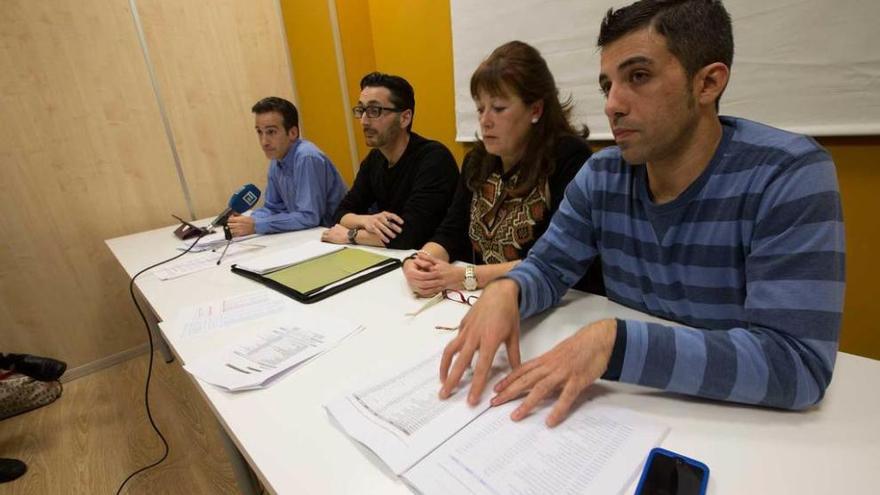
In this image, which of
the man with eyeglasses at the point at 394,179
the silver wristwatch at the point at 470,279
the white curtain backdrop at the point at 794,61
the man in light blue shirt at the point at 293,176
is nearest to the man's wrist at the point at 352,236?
the man with eyeglasses at the point at 394,179

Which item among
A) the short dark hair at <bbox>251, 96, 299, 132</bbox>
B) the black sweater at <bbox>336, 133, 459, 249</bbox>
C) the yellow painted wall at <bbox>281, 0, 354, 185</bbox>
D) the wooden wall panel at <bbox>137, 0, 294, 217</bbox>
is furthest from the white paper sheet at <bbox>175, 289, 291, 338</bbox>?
the yellow painted wall at <bbox>281, 0, 354, 185</bbox>

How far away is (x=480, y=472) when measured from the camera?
0.56m

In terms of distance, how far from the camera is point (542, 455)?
576mm

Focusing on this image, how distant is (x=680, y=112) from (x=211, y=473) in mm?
1947

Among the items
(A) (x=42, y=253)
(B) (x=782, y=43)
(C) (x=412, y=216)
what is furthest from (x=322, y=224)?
(B) (x=782, y=43)

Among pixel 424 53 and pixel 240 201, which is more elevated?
pixel 424 53

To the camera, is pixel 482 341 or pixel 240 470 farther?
pixel 240 470

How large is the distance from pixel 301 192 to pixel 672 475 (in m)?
2.04

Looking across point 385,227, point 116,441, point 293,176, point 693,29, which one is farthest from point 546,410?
point 116,441

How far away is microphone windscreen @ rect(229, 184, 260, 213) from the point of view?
6.46 feet

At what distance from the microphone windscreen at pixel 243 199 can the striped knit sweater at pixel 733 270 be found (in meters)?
1.51

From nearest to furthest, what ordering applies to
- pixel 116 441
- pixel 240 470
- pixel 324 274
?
pixel 240 470 < pixel 324 274 < pixel 116 441

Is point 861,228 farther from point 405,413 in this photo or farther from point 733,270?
point 405,413

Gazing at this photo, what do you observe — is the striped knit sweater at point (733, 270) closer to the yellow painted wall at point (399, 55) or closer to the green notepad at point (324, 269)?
the green notepad at point (324, 269)
